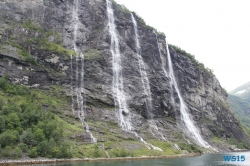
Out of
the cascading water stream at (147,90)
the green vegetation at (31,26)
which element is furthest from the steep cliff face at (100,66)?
the cascading water stream at (147,90)

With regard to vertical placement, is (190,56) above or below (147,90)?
above

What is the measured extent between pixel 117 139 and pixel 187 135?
25.8 meters

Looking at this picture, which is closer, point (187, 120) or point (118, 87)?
point (118, 87)

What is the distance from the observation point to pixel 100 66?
223 feet

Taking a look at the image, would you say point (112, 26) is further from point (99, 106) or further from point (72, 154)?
point (72, 154)

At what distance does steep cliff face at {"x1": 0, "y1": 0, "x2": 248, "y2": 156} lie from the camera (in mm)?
58688

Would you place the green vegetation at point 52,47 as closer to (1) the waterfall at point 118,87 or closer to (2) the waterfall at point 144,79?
(1) the waterfall at point 118,87

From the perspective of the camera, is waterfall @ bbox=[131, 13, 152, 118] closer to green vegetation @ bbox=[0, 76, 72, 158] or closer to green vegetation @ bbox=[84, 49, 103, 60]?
green vegetation @ bbox=[84, 49, 103, 60]

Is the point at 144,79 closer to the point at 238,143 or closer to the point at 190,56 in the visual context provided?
the point at 190,56

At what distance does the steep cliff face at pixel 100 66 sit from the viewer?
58.7m

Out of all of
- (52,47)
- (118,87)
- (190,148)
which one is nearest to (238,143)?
(190,148)

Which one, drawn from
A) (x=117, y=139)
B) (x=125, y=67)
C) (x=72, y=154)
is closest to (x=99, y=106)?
(x=117, y=139)

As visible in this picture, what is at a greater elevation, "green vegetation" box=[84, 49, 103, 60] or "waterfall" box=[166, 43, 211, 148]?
"green vegetation" box=[84, 49, 103, 60]

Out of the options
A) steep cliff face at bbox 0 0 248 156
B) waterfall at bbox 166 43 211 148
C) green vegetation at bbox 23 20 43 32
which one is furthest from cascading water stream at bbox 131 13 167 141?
green vegetation at bbox 23 20 43 32
